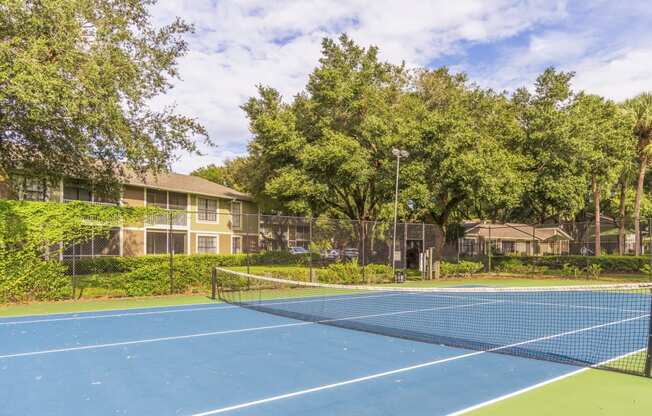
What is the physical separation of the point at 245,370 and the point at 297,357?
1013 mm

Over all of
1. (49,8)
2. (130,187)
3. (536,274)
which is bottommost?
(536,274)

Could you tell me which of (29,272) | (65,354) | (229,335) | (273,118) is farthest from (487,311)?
(273,118)

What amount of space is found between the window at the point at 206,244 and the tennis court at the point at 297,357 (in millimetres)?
22680

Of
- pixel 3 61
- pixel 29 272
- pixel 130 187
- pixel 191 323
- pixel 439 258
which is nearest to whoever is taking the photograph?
pixel 191 323

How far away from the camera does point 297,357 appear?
7551 mm

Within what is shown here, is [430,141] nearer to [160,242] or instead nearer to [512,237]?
[160,242]

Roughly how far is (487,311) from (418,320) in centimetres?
287

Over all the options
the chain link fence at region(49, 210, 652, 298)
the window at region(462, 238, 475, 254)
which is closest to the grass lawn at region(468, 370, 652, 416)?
the chain link fence at region(49, 210, 652, 298)

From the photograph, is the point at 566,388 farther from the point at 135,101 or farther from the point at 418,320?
the point at 135,101

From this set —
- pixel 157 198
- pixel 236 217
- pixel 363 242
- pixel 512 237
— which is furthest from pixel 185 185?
pixel 512 237

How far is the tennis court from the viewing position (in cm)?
550

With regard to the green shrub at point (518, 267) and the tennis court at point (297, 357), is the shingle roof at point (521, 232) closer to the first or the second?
the green shrub at point (518, 267)

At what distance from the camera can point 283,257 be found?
1938 centimetres

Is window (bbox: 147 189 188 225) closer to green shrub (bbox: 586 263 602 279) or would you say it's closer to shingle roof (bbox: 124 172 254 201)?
shingle roof (bbox: 124 172 254 201)
